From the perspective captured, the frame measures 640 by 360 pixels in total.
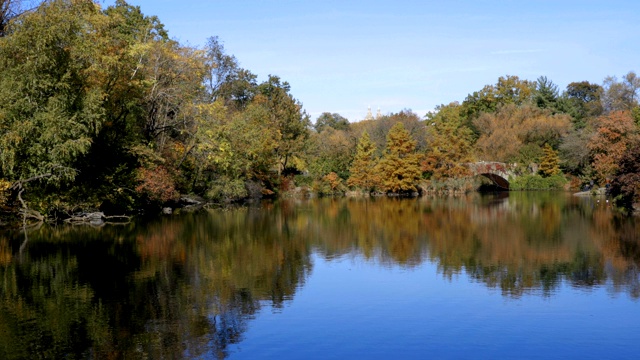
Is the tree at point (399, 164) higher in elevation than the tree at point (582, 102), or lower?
lower

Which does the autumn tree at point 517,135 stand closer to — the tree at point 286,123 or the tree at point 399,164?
the tree at point 399,164

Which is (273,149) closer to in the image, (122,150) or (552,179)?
(122,150)

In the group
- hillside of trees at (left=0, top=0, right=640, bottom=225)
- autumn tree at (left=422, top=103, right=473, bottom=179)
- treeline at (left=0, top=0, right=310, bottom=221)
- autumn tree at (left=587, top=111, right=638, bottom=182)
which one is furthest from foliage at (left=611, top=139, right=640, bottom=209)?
treeline at (left=0, top=0, right=310, bottom=221)

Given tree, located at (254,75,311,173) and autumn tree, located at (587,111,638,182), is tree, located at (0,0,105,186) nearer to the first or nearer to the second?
tree, located at (254,75,311,173)

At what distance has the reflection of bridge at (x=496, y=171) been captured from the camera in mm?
53844

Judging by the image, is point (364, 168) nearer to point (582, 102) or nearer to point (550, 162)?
point (550, 162)

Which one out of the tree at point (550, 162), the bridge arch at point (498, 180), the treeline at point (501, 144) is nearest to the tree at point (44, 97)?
the treeline at point (501, 144)

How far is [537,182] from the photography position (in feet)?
195

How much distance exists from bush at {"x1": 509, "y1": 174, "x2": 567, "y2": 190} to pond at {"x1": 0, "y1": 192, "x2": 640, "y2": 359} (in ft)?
119

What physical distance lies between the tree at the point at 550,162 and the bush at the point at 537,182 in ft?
1.85

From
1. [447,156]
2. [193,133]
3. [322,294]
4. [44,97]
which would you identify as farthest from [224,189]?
[322,294]

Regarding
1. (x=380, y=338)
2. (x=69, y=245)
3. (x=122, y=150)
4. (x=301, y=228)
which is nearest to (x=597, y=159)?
(x=301, y=228)

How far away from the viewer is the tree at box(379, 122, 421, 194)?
166 feet

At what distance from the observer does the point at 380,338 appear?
9.52 meters
